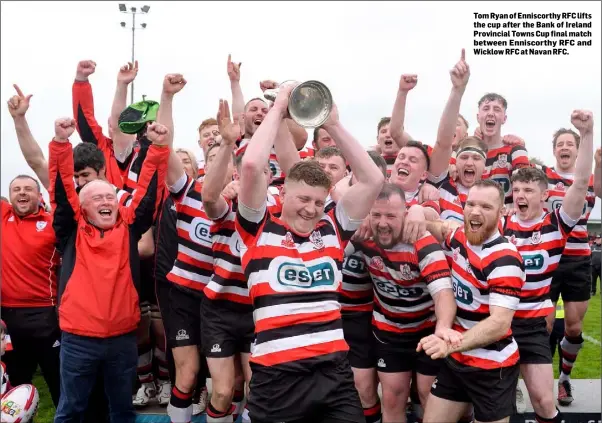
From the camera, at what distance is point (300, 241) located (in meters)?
3.49

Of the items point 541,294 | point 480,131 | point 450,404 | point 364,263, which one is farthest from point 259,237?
point 480,131

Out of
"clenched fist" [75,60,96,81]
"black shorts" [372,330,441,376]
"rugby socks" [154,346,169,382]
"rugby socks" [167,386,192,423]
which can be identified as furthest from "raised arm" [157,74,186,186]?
"black shorts" [372,330,441,376]

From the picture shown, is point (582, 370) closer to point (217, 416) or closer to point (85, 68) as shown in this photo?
point (217, 416)

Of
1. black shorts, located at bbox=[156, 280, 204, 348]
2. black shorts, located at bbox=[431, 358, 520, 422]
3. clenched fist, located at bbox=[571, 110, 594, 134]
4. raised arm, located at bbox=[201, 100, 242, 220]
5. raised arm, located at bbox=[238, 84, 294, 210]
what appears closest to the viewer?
raised arm, located at bbox=[238, 84, 294, 210]

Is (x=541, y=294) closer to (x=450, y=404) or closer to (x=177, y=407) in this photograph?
(x=450, y=404)

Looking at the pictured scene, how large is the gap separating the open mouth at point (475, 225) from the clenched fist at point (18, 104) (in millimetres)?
3562

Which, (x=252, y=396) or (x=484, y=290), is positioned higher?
(x=484, y=290)

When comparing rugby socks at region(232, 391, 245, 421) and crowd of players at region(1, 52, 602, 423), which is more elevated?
crowd of players at region(1, 52, 602, 423)

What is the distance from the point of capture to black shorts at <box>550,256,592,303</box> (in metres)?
5.97

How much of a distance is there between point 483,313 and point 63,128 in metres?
3.12

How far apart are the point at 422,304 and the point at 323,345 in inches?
49.0

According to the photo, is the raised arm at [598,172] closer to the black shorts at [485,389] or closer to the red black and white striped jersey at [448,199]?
the red black and white striped jersey at [448,199]

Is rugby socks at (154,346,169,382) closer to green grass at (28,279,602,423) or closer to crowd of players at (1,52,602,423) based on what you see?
crowd of players at (1,52,602,423)

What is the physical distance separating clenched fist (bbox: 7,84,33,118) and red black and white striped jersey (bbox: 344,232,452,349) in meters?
2.86
